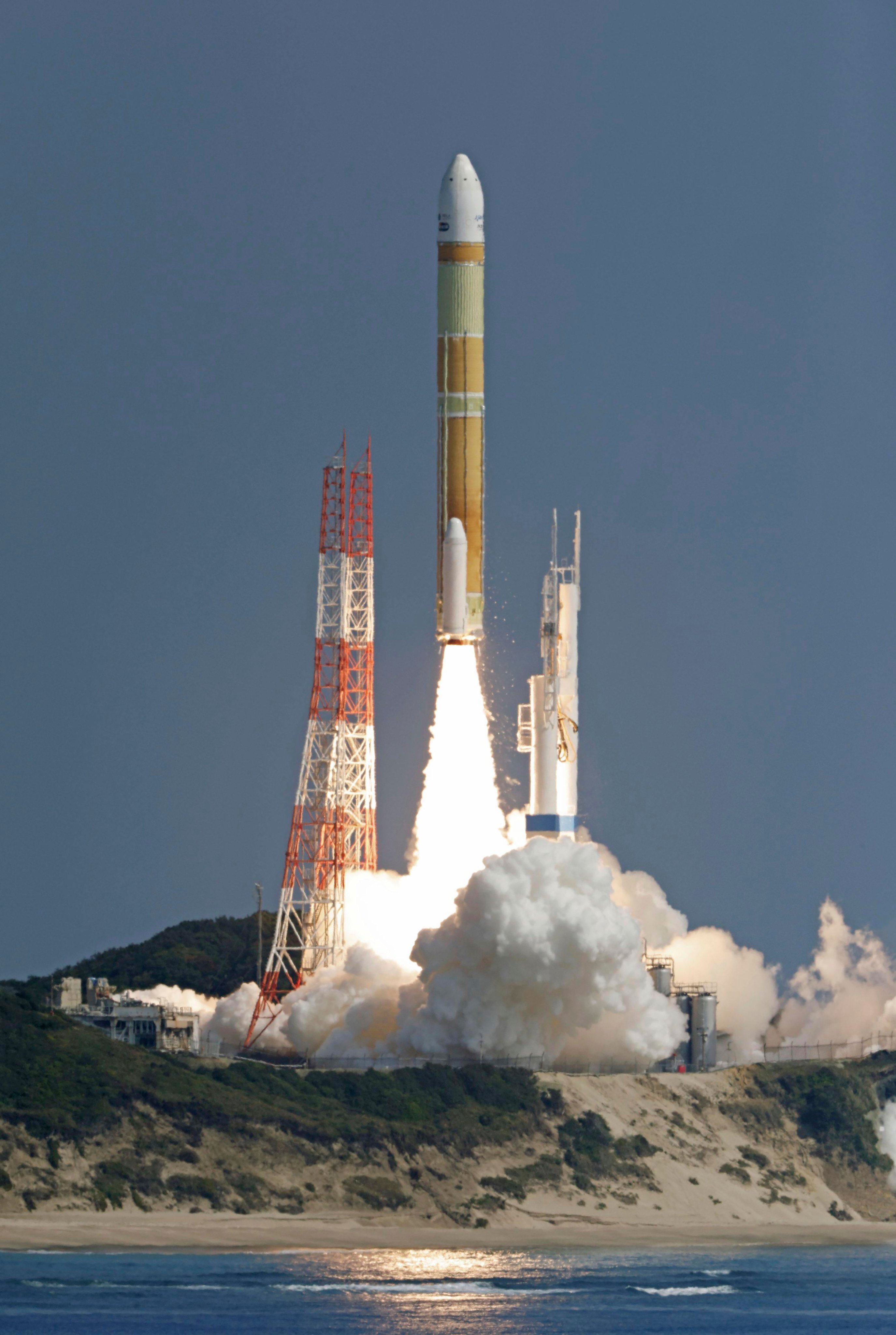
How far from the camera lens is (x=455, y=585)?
9481 cm

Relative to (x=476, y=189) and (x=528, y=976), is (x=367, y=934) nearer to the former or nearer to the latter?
(x=528, y=976)

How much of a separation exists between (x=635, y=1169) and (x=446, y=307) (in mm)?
24685

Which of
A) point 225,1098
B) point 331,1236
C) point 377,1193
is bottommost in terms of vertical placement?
point 331,1236

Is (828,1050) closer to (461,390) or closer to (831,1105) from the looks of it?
(831,1105)

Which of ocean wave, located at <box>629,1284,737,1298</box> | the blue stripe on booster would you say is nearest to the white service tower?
the blue stripe on booster

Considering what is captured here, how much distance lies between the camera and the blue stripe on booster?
9738 cm

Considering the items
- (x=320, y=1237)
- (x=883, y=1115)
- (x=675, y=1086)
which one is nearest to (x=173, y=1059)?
(x=320, y=1237)

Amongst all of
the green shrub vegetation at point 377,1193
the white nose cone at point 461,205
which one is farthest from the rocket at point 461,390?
the green shrub vegetation at point 377,1193

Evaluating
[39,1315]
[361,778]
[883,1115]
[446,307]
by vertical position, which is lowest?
[39,1315]

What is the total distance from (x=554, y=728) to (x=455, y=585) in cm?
557

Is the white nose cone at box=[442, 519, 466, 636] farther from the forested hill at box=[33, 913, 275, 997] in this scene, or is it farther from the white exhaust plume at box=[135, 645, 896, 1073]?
the forested hill at box=[33, 913, 275, 997]

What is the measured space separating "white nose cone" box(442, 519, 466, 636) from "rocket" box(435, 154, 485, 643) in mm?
27

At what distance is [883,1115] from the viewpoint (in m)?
97.4

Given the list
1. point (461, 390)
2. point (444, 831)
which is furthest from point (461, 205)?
point (444, 831)
